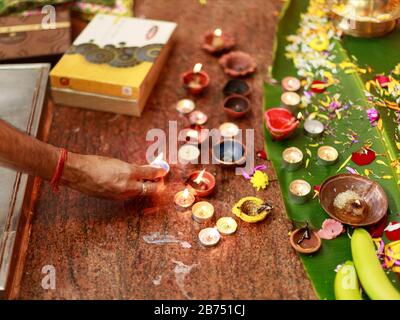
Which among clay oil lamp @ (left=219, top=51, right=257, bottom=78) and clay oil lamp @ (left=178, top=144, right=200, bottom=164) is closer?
clay oil lamp @ (left=178, top=144, right=200, bottom=164)

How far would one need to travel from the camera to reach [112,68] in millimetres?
2529

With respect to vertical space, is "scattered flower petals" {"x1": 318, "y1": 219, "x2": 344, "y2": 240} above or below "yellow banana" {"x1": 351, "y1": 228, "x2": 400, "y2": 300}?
below

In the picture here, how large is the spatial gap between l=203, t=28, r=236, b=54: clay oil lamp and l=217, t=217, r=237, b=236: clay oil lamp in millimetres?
1294

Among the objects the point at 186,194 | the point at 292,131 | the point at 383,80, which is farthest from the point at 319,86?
the point at 186,194

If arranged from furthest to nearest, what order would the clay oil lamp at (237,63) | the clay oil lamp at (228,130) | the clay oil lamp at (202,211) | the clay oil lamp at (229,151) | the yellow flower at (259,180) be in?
1. the clay oil lamp at (237,63)
2. the clay oil lamp at (228,130)
3. the clay oil lamp at (229,151)
4. the yellow flower at (259,180)
5. the clay oil lamp at (202,211)

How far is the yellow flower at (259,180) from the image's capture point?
2150 mm

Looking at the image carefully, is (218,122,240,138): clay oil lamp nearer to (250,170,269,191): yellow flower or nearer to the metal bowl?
(250,170,269,191): yellow flower

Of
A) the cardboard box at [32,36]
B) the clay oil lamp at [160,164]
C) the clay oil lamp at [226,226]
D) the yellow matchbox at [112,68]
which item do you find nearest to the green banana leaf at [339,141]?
the clay oil lamp at [226,226]

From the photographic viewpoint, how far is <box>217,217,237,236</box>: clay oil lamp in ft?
6.47

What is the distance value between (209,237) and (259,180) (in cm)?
38

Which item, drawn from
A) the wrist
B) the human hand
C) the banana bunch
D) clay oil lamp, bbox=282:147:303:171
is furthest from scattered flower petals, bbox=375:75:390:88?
the wrist

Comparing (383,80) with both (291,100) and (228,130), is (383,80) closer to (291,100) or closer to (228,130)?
(291,100)

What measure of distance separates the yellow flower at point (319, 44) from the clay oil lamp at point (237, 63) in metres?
0.38

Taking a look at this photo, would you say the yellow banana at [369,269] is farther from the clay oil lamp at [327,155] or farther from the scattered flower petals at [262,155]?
the scattered flower petals at [262,155]
